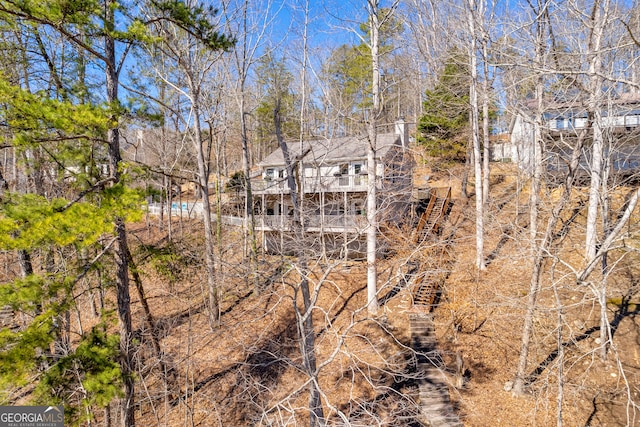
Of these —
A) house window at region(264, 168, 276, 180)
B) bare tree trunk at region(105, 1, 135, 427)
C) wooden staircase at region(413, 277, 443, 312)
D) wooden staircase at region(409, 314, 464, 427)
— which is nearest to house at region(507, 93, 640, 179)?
wooden staircase at region(409, 314, 464, 427)

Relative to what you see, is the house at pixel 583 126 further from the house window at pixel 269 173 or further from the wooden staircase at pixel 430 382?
the house window at pixel 269 173

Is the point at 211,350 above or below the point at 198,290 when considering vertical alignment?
below

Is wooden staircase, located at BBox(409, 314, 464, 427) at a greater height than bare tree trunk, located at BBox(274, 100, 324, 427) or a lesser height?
lesser

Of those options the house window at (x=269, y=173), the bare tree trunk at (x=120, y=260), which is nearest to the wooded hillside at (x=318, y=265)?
the bare tree trunk at (x=120, y=260)

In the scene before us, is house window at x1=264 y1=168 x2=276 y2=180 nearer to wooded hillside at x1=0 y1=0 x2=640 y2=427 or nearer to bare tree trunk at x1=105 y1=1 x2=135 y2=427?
wooded hillside at x1=0 y1=0 x2=640 y2=427

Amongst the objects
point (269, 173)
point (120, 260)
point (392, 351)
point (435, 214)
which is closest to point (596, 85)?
point (392, 351)

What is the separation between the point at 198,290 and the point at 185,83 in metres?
9.13

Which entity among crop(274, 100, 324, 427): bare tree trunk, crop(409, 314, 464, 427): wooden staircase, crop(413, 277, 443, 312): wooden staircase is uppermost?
crop(274, 100, 324, 427): bare tree trunk

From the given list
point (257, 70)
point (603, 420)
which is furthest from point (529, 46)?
point (257, 70)

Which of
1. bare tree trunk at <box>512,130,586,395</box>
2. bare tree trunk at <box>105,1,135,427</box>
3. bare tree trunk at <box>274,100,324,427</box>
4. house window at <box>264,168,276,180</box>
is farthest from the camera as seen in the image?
house window at <box>264,168,276,180</box>

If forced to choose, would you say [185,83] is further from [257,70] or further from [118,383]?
[118,383]

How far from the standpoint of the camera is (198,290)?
1455 centimetres

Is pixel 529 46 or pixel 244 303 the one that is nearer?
pixel 529 46

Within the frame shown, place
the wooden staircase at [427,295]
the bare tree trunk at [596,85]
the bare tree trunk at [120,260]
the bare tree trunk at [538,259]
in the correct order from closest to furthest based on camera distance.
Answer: the bare tree trunk at [596,85]
the bare tree trunk at [120,260]
the bare tree trunk at [538,259]
the wooden staircase at [427,295]
